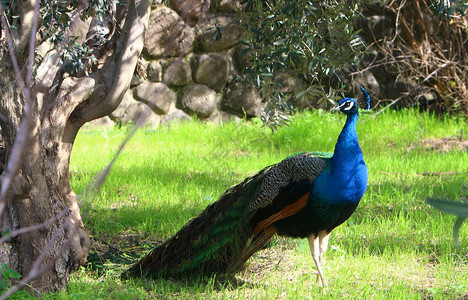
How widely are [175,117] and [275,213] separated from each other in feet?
14.4

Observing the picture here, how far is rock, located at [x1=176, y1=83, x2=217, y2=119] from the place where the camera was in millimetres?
7484

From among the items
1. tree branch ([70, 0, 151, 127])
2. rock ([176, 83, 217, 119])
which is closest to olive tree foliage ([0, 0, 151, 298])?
tree branch ([70, 0, 151, 127])

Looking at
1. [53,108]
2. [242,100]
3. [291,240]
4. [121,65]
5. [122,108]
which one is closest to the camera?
[53,108]

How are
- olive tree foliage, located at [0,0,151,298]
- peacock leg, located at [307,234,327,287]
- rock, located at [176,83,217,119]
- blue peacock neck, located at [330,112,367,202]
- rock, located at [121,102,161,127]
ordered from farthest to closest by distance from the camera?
1. rock, located at [176,83,217,119]
2. rock, located at [121,102,161,127]
3. peacock leg, located at [307,234,327,287]
4. blue peacock neck, located at [330,112,367,202]
5. olive tree foliage, located at [0,0,151,298]

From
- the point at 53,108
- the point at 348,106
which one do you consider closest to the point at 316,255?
the point at 348,106

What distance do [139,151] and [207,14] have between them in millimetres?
2109

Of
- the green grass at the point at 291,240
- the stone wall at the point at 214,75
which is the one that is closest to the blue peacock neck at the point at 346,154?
the green grass at the point at 291,240

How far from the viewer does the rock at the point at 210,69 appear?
24.5 feet

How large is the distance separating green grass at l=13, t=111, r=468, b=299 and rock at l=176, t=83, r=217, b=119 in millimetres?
371

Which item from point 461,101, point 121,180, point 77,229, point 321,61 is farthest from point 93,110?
point 461,101

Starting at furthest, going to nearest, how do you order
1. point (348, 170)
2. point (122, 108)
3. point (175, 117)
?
point (175, 117) < point (122, 108) < point (348, 170)

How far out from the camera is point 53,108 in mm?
3223

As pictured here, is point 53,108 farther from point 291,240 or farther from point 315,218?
point 291,240

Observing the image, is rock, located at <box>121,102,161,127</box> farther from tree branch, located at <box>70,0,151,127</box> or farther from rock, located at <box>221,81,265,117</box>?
tree branch, located at <box>70,0,151,127</box>
